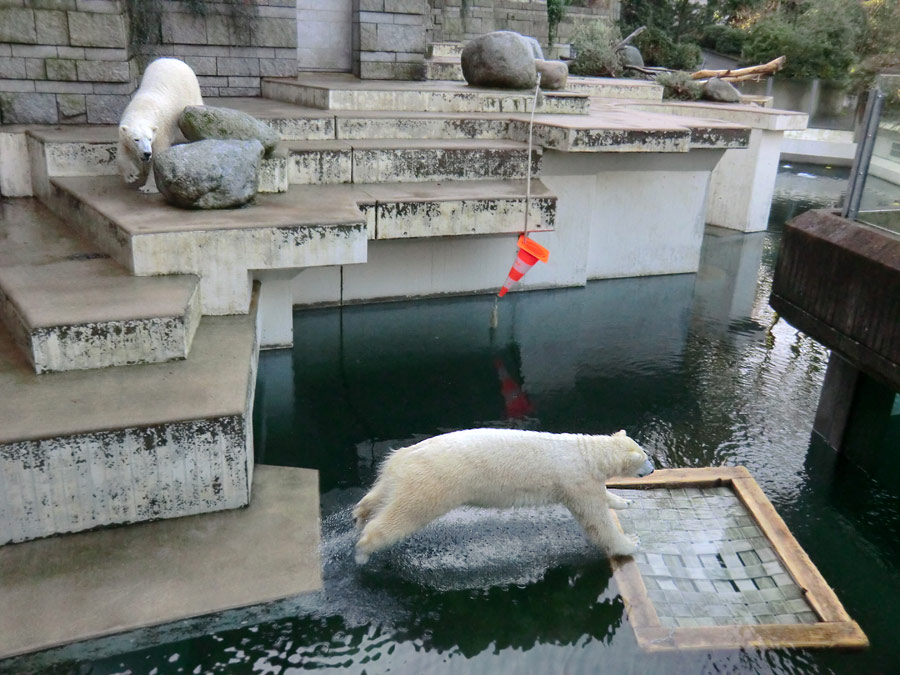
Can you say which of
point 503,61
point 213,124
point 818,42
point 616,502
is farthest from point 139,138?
point 818,42

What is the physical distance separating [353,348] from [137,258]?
2374mm

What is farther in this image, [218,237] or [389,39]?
[389,39]

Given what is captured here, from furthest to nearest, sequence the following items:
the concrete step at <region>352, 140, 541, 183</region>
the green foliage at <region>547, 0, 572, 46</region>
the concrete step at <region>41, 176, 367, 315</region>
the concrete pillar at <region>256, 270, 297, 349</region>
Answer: the green foliage at <region>547, 0, 572, 46</region>
the concrete step at <region>352, 140, 541, 183</region>
the concrete pillar at <region>256, 270, 297, 349</region>
the concrete step at <region>41, 176, 367, 315</region>

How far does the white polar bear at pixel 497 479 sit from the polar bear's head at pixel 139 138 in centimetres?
322

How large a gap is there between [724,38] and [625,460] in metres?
26.2

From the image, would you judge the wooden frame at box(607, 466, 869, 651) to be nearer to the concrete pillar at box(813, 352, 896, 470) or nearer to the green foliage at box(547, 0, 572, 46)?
the concrete pillar at box(813, 352, 896, 470)

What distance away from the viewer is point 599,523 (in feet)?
12.7

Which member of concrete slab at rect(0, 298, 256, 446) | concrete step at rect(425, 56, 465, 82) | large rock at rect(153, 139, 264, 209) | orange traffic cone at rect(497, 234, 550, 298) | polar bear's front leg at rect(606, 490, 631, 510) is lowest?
polar bear's front leg at rect(606, 490, 631, 510)

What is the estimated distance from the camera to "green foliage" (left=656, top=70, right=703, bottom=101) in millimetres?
14062

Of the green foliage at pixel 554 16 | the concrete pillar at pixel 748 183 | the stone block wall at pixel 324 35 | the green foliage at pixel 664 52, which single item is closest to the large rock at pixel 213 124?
the stone block wall at pixel 324 35

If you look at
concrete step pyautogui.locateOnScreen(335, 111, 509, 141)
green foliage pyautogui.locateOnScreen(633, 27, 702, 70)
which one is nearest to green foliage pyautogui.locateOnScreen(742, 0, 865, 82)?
green foliage pyautogui.locateOnScreen(633, 27, 702, 70)

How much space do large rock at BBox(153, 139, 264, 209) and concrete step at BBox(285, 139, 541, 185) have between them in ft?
3.77

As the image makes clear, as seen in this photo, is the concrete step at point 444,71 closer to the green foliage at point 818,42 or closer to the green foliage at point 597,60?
the green foliage at point 597,60

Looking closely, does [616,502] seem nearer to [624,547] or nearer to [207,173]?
[624,547]
